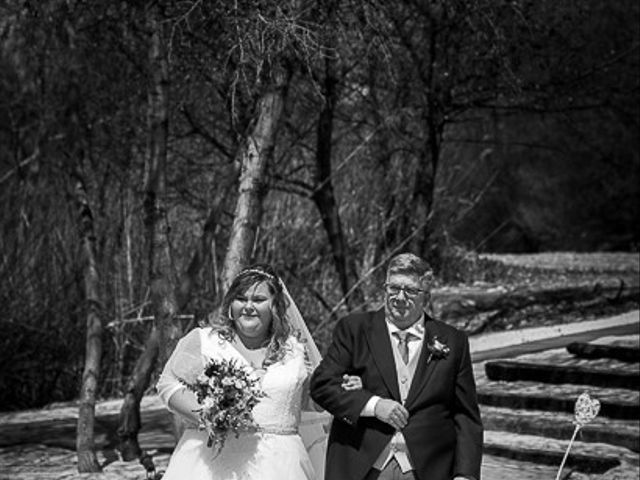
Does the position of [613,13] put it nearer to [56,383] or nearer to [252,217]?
[56,383]

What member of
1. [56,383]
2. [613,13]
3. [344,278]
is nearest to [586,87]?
[344,278]

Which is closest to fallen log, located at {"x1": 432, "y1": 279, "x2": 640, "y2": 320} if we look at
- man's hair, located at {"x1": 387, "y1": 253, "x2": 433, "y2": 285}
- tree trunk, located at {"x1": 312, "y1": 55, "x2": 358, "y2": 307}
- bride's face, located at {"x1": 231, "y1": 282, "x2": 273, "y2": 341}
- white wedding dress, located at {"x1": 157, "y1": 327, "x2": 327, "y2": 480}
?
tree trunk, located at {"x1": 312, "y1": 55, "x2": 358, "y2": 307}

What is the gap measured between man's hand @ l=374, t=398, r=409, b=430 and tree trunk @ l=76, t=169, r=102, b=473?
4.42m

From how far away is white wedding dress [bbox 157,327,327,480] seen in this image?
5891 millimetres

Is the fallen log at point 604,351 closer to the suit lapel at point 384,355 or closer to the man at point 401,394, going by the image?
the man at point 401,394

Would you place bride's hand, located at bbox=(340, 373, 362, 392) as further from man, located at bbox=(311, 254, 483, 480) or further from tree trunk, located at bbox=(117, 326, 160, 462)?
tree trunk, located at bbox=(117, 326, 160, 462)

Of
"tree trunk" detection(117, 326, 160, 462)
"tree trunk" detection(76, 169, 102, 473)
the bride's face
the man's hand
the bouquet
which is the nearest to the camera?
the man's hand

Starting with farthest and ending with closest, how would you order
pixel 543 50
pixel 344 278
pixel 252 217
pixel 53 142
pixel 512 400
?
pixel 53 142 → pixel 543 50 → pixel 344 278 → pixel 512 400 → pixel 252 217

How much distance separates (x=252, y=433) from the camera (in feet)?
19.5

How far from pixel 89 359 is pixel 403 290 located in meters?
4.64

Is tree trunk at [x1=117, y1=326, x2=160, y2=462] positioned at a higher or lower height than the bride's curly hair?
lower

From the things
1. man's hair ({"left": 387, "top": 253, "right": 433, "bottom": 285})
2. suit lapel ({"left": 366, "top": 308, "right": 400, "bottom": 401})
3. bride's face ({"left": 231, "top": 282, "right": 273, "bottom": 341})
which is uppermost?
man's hair ({"left": 387, "top": 253, "right": 433, "bottom": 285})

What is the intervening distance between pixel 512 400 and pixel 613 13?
57.1ft

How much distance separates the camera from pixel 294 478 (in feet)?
19.7
